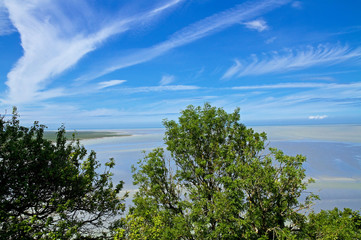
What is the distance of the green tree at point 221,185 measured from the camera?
14.0 meters

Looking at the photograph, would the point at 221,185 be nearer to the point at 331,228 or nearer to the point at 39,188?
the point at 331,228

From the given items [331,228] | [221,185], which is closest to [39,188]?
[221,185]

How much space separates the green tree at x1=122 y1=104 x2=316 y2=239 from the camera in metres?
14.0

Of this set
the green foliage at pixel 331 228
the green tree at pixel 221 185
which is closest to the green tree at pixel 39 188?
the green tree at pixel 221 185

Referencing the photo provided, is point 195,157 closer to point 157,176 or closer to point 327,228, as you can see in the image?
point 157,176

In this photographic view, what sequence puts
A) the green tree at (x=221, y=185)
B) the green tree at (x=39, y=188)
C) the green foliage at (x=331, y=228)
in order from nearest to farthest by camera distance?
the green tree at (x=39, y=188) < the green foliage at (x=331, y=228) < the green tree at (x=221, y=185)

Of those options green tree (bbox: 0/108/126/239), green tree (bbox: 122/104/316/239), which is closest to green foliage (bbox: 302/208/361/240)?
green tree (bbox: 122/104/316/239)

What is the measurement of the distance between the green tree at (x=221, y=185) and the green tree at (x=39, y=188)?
2.91 metres

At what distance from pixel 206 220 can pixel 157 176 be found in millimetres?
5272

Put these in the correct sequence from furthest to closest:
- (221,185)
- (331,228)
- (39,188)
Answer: (221,185) → (331,228) → (39,188)

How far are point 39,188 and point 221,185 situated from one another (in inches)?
471

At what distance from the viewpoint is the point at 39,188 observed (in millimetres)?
11109

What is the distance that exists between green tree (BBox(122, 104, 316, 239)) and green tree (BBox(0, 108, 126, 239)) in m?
2.91

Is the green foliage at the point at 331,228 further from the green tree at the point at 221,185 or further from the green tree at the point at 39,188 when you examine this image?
the green tree at the point at 39,188
